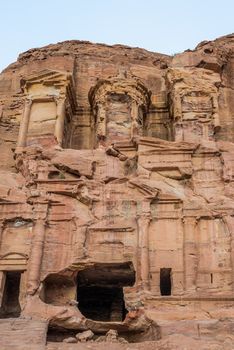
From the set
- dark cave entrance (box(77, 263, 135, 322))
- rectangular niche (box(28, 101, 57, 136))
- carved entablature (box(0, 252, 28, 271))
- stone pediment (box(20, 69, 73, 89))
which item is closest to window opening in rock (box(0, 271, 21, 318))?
carved entablature (box(0, 252, 28, 271))

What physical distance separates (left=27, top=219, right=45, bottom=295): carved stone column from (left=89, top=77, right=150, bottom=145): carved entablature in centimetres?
758

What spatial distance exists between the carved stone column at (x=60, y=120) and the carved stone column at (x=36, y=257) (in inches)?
265

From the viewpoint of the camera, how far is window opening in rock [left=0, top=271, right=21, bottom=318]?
21.1 metres

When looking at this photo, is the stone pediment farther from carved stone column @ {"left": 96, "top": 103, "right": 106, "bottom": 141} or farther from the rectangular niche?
carved stone column @ {"left": 96, "top": 103, "right": 106, "bottom": 141}

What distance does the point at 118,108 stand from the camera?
29375 mm

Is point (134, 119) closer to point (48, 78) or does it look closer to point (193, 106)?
point (193, 106)

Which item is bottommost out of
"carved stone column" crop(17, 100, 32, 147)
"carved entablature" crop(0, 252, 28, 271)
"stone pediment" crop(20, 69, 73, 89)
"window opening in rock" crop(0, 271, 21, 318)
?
"window opening in rock" crop(0, 271, 21, 318)

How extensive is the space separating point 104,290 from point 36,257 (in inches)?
183

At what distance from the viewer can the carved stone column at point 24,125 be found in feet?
90.3

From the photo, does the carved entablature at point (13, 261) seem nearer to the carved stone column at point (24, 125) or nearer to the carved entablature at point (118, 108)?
the carved stone column at point (24, 125)

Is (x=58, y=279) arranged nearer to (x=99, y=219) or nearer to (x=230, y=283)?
(x=99, y=219)

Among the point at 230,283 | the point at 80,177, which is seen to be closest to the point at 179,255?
the point at 230,283

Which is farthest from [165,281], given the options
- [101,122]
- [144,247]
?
[101,122]

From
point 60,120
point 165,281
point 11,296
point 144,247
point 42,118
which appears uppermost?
point 42,118
